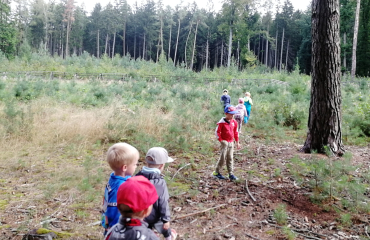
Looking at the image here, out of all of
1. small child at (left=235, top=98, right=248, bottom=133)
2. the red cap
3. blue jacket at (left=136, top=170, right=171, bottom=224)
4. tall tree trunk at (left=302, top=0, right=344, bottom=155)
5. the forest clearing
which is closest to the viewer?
the red cap

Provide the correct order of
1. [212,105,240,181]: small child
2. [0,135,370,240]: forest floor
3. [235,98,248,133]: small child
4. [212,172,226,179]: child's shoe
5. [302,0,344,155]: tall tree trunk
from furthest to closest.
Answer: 1. [235,98,248,133]: small child
2. [302,0,344,155]: tall tree trunk
3. [212,172,226,179]: child's shoe
4. [212,105,240,181]: small child
5. [0,135,370,240]: forest floor

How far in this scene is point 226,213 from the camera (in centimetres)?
409

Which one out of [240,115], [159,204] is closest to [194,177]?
[159,204]

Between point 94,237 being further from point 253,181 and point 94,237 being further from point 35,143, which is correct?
point 35,143

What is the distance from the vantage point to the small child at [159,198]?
2561 mm

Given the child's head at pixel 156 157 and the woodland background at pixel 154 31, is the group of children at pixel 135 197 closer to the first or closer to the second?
the child's head at pixel 156 157

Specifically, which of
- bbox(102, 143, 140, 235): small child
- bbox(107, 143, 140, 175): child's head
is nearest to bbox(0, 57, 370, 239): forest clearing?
bbox(102, 143, 140, 235): small child

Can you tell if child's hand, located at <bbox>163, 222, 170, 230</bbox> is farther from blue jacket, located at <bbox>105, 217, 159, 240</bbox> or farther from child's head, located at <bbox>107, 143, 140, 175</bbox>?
blue jacket, located at <bbox>105, 217, 159, 240</bbox>

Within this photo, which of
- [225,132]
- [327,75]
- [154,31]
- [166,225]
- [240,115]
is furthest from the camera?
[154,31]

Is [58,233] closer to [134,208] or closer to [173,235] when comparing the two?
[173,235]

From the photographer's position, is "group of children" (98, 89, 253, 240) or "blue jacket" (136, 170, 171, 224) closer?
"group of children" (98, 89, 253, 240)

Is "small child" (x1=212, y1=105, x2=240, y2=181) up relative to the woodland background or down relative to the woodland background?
down

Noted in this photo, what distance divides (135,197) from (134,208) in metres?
0.07

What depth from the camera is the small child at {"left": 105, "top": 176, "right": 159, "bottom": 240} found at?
179cm
